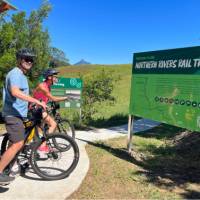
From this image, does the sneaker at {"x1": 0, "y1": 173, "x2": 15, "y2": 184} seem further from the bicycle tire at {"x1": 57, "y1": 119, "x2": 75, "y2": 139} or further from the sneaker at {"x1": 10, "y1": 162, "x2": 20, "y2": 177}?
the bicycle tire at {"x1": 57, "y1": 119, "x2": 75, "y2": 139}

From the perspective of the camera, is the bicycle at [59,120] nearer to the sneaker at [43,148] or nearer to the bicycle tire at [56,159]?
the bicycle tire at [56,159]

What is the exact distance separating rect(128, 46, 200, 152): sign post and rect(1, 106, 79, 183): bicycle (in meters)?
2.23

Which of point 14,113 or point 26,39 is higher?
point 26,39

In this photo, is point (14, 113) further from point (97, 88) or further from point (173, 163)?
point (97, 88)

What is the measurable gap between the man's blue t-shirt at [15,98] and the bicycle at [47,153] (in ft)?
1.23

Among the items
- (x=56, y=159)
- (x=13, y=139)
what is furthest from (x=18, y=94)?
(x=56, y=159)

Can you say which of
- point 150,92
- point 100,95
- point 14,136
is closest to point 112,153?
point 150,92

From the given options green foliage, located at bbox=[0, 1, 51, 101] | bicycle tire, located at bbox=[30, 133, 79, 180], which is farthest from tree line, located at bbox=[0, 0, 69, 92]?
bicycle tire, located at bbox=[30, 133, 79, 180]

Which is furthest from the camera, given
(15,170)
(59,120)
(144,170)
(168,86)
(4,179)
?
(59,120)

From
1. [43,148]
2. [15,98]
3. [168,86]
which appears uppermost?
[168,86]

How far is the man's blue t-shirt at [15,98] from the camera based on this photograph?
551 cm

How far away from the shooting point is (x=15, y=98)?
18.4ft

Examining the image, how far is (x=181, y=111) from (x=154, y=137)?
4861 mm

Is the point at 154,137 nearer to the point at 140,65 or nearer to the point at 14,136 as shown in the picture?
the point at 140,65
